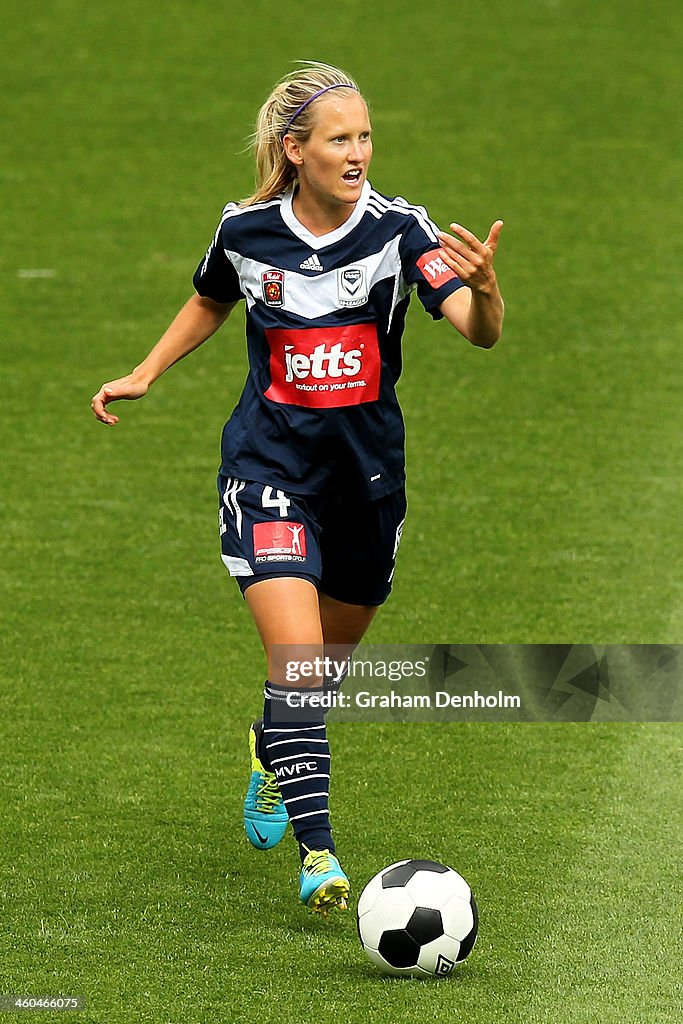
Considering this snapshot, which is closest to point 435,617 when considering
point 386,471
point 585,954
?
point 386,471

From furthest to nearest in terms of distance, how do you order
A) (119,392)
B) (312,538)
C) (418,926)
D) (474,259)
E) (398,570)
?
(398,570) → (119,392) → (312,538) → (474,259) → (418,926)

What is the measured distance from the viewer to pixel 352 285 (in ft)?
15.2

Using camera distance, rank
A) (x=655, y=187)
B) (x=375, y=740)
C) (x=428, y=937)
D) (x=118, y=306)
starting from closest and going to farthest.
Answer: (x=428, y=937) → (x=375, y=740) → (x=118, y=306) → (x=655, y=187)

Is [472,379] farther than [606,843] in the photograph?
Yes

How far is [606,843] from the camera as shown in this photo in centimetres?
501

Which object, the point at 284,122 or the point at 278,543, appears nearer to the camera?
the point at 278,543

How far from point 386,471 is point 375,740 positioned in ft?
4.24

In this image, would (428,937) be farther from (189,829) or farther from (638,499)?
(638,499)

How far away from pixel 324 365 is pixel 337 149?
539 millimetres

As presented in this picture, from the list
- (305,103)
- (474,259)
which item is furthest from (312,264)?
(474,259)

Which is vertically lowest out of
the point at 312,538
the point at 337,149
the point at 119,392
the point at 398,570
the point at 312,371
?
the point at 398,570

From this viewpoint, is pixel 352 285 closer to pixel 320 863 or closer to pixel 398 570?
pixel 320 863

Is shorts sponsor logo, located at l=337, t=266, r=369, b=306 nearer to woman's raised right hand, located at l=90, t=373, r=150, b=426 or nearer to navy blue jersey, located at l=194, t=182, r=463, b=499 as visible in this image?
navy blue jersey, located at l=194, t=182, r=463, b=499

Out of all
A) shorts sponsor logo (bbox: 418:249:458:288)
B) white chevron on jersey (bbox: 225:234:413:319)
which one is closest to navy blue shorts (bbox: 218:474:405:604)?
white chevron on jersey (bbox: 225:234:413:319)
